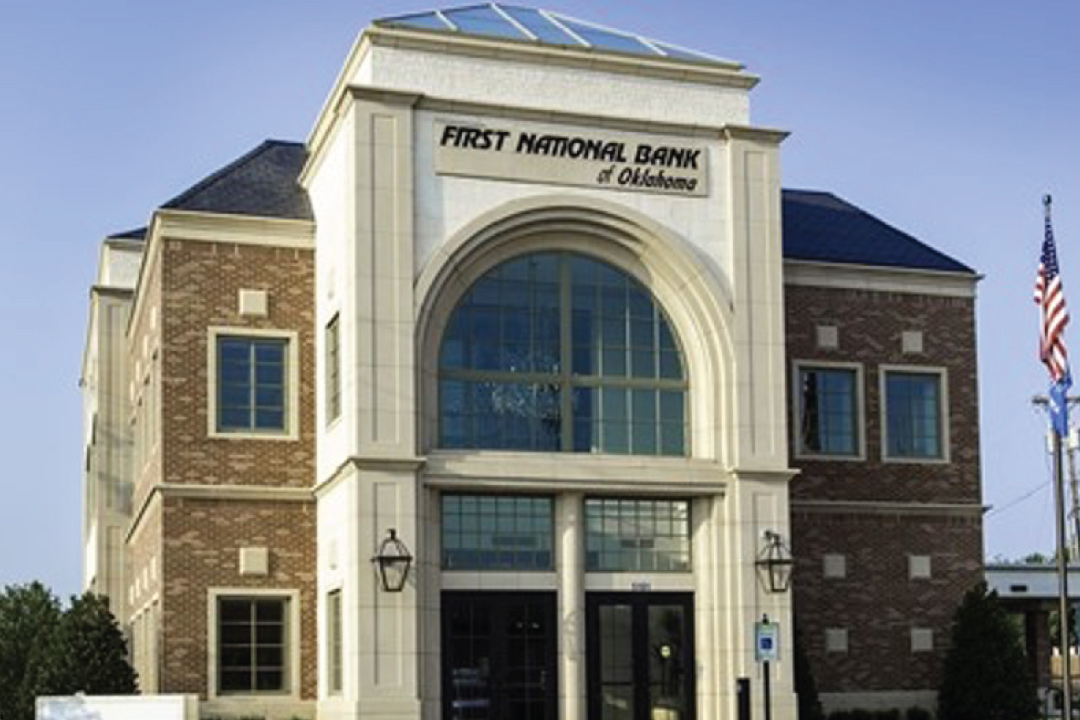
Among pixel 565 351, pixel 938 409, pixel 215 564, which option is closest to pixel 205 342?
pixel 215 564

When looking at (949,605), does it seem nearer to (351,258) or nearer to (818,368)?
(818,368)

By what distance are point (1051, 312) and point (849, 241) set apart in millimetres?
8649

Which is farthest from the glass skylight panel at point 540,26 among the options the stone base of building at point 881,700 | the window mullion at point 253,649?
the stone base of building at point 881,700

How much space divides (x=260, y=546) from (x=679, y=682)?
7.09 m

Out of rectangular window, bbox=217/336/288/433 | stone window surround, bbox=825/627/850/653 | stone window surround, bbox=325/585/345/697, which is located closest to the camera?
stone window surround, bbox=325/585/345/697

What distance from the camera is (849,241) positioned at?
115 feet

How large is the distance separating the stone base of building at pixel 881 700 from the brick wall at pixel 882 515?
0.11m

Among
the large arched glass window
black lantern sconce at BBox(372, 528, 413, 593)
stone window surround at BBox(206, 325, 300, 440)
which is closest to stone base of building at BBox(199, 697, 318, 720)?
black lantern sconce at BBox(372, 528, 413, 593)

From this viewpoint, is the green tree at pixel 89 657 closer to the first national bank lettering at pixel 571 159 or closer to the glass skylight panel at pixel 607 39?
the first national bank lettering at pixel 571 159

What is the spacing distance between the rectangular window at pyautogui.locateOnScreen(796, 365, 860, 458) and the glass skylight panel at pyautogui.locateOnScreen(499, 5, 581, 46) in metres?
7.95

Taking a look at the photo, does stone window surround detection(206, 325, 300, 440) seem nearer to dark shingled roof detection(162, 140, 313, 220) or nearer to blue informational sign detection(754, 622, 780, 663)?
dark shingled roof detection(162, 140, 313, 220)

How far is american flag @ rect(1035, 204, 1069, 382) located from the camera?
26.4 metres

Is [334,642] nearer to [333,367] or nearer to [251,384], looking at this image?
[333,367]

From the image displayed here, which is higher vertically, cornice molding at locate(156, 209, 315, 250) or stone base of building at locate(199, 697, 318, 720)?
cornice molding at locate(156, 209, 315, 250)
